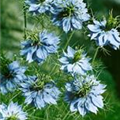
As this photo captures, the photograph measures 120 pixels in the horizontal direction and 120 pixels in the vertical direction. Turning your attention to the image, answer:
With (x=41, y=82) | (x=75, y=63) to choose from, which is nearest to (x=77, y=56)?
(x=75, y=63)

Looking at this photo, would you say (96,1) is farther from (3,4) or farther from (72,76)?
(72,76)

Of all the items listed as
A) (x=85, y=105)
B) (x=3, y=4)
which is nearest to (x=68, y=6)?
(x=85, y=105)

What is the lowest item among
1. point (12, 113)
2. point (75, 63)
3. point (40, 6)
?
point (12, 113)

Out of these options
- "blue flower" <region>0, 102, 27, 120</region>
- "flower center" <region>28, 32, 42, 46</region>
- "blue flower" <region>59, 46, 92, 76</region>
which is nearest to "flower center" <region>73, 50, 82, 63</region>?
"blue flower" <region>59, 46, 92, 76</region>

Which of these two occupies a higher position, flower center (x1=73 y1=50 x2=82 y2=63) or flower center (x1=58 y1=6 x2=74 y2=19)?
flower center (x1=58 y1=6 x2=74 y2=19)

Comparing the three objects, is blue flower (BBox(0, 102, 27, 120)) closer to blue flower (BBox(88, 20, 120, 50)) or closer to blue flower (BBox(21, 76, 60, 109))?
blue flower (BBox(21, 76, 60, 109))

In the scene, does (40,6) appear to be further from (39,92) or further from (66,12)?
(39,92)
